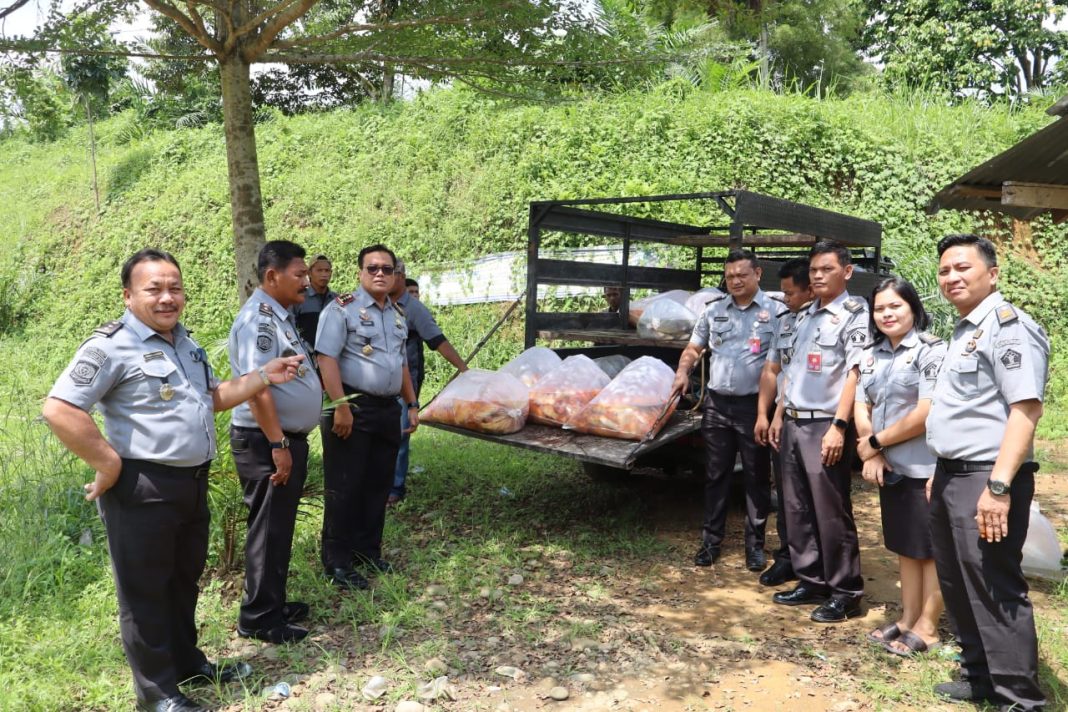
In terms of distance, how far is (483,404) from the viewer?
4402mm

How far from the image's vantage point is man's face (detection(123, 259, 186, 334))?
2562mm

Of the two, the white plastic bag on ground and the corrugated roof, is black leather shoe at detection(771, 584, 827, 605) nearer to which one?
the white plastic bag on ground

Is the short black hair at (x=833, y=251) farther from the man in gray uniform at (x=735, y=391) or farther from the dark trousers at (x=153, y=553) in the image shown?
the dark trousers at (x=153, y=553)

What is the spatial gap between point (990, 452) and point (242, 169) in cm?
402

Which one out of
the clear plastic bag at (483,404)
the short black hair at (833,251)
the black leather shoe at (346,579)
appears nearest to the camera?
the short black hair at (833,251)

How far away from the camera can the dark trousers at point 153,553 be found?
253 centimetres

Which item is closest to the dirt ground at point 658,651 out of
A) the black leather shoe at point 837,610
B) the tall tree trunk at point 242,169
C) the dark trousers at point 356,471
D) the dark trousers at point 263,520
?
the black leather shoe at point 837,610

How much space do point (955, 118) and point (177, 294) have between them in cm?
1107

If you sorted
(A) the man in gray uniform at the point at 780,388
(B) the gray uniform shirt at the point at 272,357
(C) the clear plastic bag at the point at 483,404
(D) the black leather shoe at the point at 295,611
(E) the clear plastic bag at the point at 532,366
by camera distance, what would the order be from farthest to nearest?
(E) the clear plastic bag at the point at 532,366, (C) the clear plastic bag at the point at 483,404, (A) the man in gray uniform at the point at 780,388, (D) the black leather shoe at the point at 295,611, (B) the gray uniform shirt at the point at 272,357

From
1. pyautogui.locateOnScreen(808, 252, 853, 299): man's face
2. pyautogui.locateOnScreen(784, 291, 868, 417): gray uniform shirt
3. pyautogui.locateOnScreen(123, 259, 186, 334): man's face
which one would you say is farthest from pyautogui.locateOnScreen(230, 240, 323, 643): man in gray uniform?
pyautogui.locateOnScreen(808, 252, 853, 299): man's face

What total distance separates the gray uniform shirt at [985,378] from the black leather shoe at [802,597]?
1367 millimetres

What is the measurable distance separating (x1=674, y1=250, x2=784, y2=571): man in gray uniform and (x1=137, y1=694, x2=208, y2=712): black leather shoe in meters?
2.59

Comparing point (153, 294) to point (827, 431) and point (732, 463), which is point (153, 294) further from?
point (732, 463)

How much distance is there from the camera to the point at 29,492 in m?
4.31
